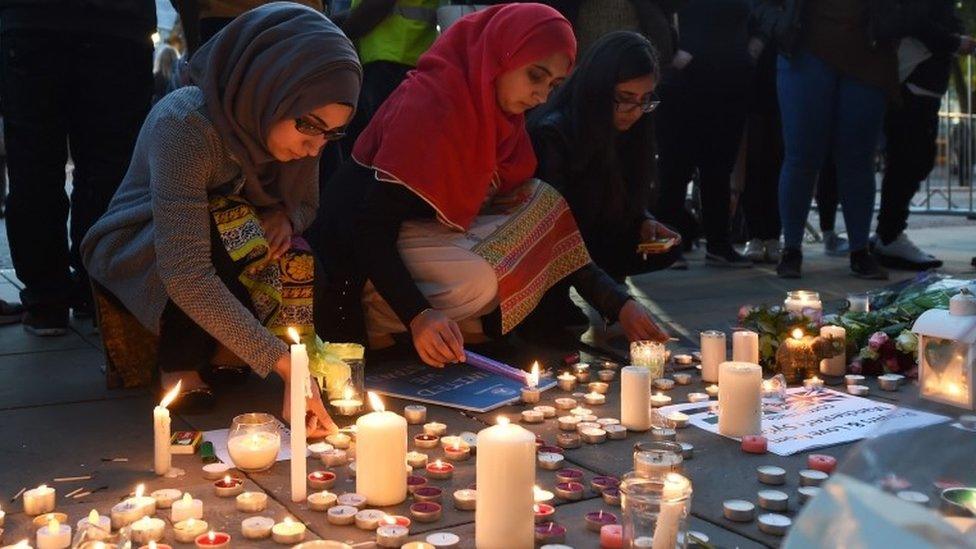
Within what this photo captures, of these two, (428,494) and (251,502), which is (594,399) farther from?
(251,502)

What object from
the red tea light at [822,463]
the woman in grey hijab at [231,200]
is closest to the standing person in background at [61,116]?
the woman in grey hijab at [231,200]

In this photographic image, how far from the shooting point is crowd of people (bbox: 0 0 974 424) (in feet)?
9.23

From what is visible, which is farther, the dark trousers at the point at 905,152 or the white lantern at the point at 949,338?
the dark trousers at the point at 905,152

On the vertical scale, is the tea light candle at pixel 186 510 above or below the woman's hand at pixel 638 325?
below

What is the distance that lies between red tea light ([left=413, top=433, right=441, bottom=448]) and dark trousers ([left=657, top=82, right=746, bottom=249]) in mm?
3400

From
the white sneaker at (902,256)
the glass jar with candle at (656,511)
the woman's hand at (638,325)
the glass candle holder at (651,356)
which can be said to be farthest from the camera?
the white sneaker at (902,256)

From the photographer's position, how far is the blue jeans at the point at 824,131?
5180 millimetres

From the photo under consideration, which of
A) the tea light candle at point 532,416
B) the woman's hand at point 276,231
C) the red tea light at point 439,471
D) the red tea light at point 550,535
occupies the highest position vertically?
the woman's hand at point 276,231

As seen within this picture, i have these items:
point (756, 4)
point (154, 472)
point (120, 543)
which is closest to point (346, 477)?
point (154, 472)

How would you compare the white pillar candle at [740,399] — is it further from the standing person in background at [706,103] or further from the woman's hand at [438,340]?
the standing person in background at [706,103]

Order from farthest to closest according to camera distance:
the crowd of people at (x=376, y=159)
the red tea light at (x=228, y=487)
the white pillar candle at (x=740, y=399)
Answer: the crowd of people at (x=376, y=159) < the white pillar candle at (x=740, y=399) < the red tea light at (x=228, y=487)

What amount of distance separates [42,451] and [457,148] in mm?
1503

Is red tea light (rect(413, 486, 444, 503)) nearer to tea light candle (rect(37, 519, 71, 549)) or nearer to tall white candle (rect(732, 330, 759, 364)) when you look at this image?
tea light candle (rect(37, 519, 71, 549))

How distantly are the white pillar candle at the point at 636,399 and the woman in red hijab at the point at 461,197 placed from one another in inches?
30.6
